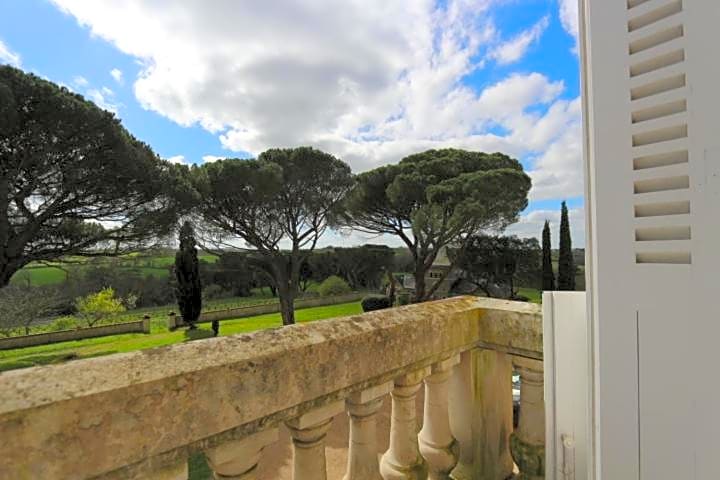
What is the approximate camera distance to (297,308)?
1827cm

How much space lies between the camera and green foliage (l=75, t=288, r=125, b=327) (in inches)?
477

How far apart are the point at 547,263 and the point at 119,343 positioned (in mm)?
17648

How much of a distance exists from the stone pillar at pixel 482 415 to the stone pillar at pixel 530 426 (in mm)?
57

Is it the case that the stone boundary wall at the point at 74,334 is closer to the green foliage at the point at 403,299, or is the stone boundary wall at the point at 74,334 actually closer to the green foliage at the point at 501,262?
the green foliage at the point at 403,299

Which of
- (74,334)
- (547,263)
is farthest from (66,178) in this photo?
(547,263)

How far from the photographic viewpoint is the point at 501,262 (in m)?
16.9

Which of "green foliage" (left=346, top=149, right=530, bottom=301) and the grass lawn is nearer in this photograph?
the grass lawn

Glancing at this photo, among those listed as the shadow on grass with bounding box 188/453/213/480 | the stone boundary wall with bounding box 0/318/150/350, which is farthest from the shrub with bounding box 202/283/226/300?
the shadow on grass with bounding box 188/453/213/480

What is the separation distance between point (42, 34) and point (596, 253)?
280 inches

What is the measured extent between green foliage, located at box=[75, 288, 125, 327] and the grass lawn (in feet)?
3.35

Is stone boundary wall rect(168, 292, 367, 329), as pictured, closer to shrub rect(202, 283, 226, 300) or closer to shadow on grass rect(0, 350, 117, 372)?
shrub rect(202, 283, 226, 300)

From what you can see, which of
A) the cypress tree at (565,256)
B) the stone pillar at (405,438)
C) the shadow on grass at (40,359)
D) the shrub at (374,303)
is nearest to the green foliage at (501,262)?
the cypress tree at (565,256)

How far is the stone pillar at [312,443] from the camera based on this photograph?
2.85 ft

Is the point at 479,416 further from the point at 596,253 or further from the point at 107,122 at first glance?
the point at 107,122
